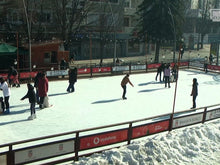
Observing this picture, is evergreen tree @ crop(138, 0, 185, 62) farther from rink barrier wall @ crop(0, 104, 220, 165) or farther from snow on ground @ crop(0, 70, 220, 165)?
rink barrier wall @ crop(0, 104, 220, 165)

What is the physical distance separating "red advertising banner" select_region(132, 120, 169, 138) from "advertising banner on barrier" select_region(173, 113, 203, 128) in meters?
0.49

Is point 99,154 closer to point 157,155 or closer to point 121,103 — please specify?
point 157,155

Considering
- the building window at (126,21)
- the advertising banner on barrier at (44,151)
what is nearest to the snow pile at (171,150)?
the advertising banner on barrier at (44,151)

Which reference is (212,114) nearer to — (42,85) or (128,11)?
(42,85)

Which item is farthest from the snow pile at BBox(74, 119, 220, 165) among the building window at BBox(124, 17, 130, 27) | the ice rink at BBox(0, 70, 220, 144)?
the building window at BBox(124, 17, 130, 27)

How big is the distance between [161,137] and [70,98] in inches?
295

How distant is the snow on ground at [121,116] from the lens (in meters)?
9.29

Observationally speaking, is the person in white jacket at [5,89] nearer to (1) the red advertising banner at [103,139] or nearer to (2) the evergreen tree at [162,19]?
(1) the red advertising banner at [103,139]

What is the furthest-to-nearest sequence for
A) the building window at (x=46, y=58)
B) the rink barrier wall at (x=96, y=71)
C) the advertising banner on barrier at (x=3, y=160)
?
the building window at (x=46, y=58) < the rink barrier wall at (x=96, y=71) < the advertising banner on barrier at (x=3, y=160)

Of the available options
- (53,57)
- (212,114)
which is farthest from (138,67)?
(212,114)

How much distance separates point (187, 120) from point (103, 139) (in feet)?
13.5

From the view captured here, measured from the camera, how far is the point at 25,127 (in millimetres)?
11266

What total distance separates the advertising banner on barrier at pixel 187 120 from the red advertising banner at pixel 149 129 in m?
0.49

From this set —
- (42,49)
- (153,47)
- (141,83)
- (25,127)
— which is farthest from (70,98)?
(153,47)
